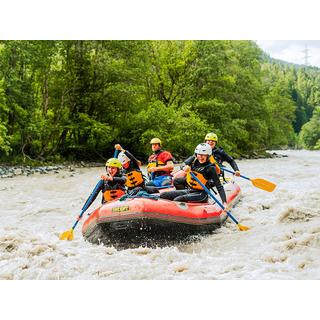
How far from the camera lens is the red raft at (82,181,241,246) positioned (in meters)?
3.73

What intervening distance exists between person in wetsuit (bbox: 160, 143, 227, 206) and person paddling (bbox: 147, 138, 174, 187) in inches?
36.2

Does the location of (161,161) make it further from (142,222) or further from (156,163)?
(142,222)

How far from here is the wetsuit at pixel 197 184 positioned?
4.34 metres

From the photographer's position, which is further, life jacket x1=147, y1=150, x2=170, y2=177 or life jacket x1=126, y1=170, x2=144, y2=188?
life jacket x1=147, y1=150, x2=170, y2=177

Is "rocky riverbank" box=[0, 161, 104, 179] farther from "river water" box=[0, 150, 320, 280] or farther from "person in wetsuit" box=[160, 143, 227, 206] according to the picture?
"person in wetsuit" box=[160, 143, 227, 206]

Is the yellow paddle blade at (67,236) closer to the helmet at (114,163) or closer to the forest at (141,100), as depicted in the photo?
the helmet at (114,163)

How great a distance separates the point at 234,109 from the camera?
14.8 m

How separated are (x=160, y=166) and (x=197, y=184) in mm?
1106

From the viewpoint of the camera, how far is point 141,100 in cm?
1291

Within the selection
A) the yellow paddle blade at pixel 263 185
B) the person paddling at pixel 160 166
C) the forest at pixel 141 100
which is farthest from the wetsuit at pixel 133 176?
the forest at pixel 141 100

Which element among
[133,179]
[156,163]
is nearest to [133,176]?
[133,179]

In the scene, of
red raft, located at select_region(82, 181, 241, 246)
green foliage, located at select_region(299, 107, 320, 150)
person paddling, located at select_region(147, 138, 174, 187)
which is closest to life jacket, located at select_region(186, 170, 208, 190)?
red raft, located at select_region(82, 181, 241, 246)

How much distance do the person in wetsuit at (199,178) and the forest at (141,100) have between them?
327cm

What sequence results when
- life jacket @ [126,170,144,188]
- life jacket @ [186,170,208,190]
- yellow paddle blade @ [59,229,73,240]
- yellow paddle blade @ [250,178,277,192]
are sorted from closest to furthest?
yellow paddle blade @ [59,229,73,240], life jacket @ [186,170,208,190], life jacket @ [126,170,144,188], yellow paddle blade @ [250,178,277,192]
